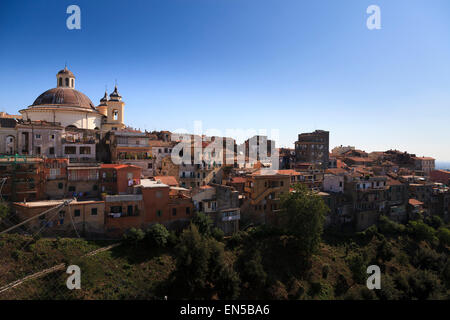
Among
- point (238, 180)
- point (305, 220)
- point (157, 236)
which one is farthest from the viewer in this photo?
point (238, 180)

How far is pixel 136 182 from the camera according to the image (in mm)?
26828

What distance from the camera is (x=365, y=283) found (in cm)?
2594

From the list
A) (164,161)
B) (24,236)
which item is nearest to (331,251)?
(164,161)

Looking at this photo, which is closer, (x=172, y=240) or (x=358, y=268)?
(x=172, y=240)

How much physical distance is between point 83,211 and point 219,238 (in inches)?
515

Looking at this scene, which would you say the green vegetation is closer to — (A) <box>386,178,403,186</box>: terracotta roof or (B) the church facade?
(A) <box>386,178,403,186</box>: terracotta roof

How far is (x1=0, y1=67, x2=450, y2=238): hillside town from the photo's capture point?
2330cm

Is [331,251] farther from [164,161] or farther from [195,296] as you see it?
[164,161]

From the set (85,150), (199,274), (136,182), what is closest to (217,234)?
(199,274)

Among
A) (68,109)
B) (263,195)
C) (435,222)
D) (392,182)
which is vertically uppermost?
(68,109)

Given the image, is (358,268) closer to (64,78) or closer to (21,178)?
(21,178)

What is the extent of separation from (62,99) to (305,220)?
3730 cm

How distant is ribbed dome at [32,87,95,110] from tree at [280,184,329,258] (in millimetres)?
33273

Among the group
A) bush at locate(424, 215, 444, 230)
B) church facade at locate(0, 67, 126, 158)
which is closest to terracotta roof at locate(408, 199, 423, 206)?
bush at locate(424, 215, 444, 230)
